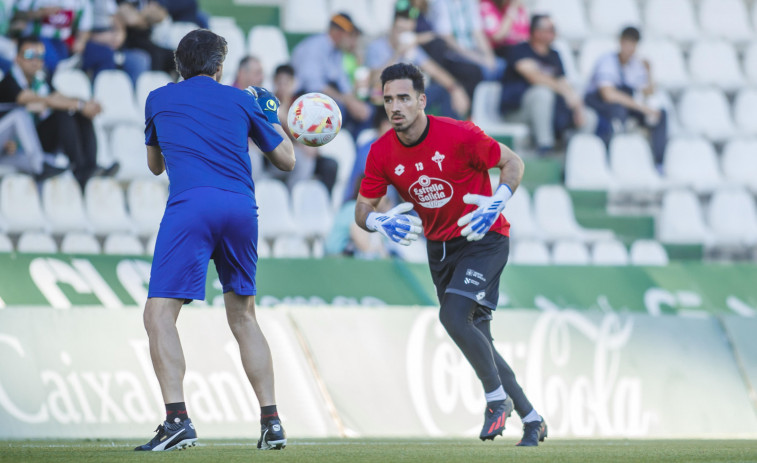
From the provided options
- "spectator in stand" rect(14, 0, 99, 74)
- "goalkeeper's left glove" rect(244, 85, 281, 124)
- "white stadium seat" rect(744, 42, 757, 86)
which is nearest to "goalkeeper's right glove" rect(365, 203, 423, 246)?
"goalkeeper's left glove" rect(244, 85, 281, 124)

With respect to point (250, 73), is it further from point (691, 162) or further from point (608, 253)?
point (691, 162)

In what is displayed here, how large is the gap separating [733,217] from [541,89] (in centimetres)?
293

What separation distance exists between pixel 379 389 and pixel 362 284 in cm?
149

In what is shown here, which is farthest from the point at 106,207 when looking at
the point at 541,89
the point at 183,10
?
the point at 541,89

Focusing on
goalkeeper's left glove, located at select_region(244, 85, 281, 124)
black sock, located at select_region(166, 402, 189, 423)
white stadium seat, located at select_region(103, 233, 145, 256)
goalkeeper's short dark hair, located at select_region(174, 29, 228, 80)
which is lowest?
black sock, located at select_region(166, 402, 189, 423)

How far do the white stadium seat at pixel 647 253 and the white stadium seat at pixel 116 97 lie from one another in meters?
5.79

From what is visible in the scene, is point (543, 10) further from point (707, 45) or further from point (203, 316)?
point (203, 316)

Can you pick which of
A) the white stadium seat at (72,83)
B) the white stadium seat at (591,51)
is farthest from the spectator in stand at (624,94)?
the white stadium seat at (72,83)

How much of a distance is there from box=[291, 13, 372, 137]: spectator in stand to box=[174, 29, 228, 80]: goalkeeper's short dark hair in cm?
672

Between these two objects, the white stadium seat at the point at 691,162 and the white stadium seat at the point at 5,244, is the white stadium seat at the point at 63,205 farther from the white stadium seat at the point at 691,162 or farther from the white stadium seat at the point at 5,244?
the white stadium seat at the point at 691,162

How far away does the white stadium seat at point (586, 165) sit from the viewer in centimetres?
1391

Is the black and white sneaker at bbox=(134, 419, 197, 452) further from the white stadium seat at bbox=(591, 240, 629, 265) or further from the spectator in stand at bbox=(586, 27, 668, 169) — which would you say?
the spectator in stand at bbox=(586, 27, 668, 169)

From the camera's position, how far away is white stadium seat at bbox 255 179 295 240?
1167 centimetres

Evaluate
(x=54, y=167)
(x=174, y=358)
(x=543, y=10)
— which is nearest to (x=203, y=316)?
(x=174, y=358)
